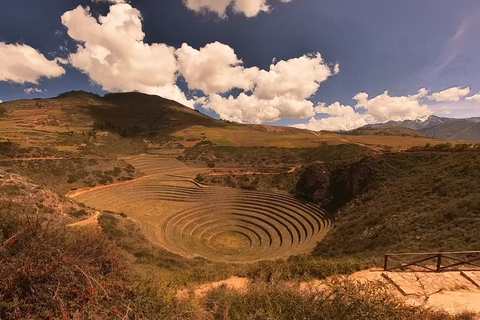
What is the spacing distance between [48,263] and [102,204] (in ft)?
105

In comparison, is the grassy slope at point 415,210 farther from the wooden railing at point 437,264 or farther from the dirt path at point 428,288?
the dirt path at point 428,288

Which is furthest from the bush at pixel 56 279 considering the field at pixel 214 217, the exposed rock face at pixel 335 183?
the exposed rock face at pixel 335 183

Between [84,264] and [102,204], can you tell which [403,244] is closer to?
[84,264]

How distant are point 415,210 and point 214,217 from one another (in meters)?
23.6

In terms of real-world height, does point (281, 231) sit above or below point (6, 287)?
Answer: below

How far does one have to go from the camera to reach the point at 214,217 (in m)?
33.2

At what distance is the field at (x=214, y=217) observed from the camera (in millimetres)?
25422

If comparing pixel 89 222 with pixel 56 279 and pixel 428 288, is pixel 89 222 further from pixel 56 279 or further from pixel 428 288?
pixel 428 288

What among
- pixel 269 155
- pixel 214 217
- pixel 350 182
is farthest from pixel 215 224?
pixel 269 155

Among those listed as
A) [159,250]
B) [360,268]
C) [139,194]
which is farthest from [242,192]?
[360,268]

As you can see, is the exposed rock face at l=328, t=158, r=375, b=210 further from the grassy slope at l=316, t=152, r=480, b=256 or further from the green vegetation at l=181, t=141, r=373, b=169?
the green vegetation at l=181, t=141, r=373, b=169

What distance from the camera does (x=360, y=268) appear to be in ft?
38.5

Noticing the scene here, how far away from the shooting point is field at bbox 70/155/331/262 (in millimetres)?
25422

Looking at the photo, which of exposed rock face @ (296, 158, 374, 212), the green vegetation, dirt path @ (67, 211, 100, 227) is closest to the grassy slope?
exposed rock face @ (296, 158, 374, 212)
